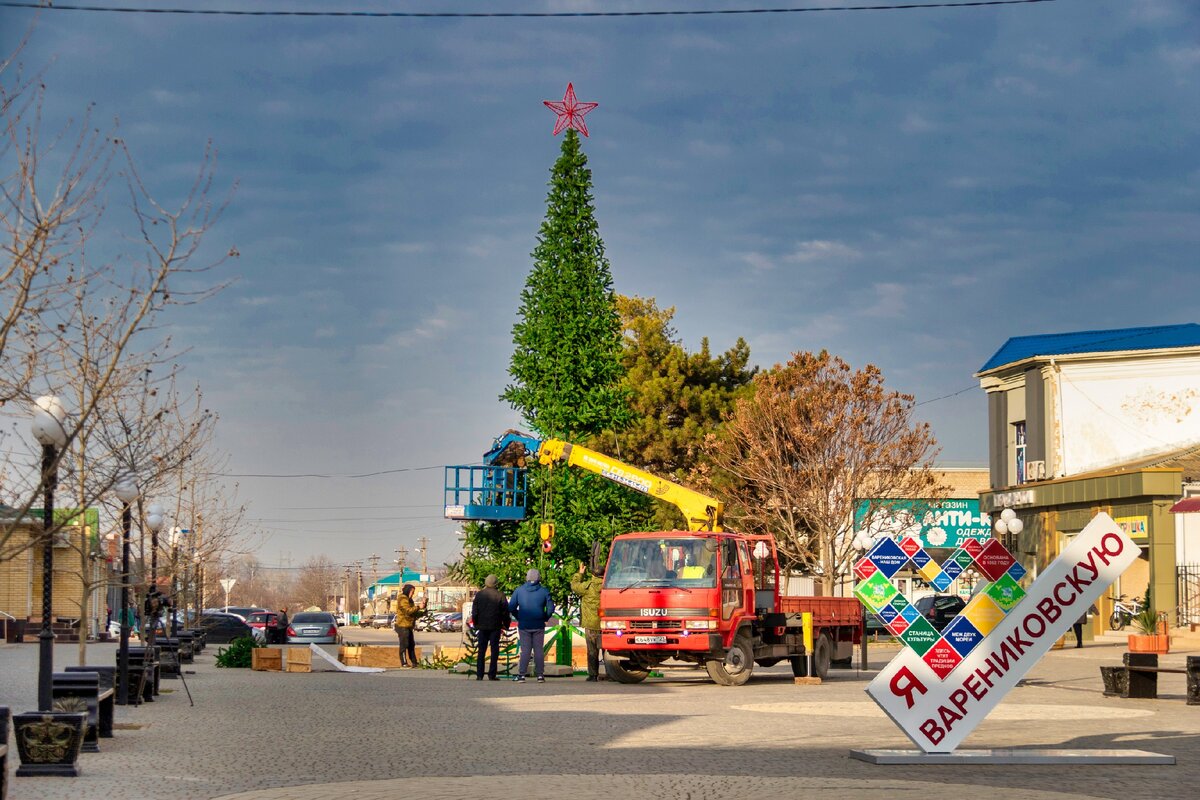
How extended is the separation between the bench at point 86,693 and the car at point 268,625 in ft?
109

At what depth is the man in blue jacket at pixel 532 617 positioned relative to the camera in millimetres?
26281

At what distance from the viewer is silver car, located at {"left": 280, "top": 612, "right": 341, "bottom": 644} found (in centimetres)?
5347

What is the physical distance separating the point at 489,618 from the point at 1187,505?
22455 millimetres

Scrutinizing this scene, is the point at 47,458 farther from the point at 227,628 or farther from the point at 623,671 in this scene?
the point at 227,628

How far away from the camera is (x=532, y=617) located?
2634 centimetres

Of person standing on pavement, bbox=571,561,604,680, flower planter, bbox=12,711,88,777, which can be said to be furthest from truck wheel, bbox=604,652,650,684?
flower planter, bbox=12,711,88,777

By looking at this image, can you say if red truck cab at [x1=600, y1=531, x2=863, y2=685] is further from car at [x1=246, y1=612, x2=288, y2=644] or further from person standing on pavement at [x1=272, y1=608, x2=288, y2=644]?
person standing on pavement at [x1=272, y1=608, x2=288, y2=644]

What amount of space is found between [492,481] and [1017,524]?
16015 mm

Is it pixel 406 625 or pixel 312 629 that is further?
pixel 312 629

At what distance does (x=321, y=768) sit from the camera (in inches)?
495

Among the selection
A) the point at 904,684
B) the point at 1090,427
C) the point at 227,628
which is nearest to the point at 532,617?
the point at 904,684

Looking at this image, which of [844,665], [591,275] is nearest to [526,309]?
[591,275]

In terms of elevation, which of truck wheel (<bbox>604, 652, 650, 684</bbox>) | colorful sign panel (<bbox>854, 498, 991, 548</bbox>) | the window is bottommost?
truck wheel (<bbox>604, 652, 650, 684</bbox>)

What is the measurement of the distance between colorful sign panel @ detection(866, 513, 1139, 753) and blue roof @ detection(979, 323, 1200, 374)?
39447mm
